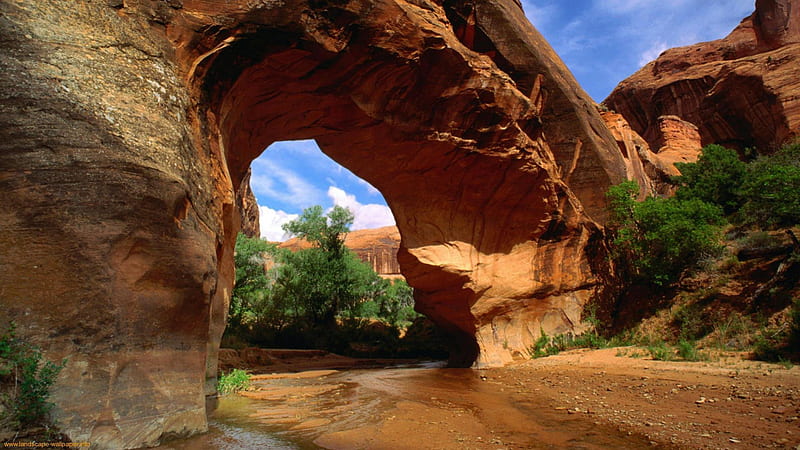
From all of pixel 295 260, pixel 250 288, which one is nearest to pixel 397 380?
pixel 250 288

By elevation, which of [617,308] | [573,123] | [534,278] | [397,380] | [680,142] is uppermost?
[680,142]

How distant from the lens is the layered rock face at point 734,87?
19266 mm

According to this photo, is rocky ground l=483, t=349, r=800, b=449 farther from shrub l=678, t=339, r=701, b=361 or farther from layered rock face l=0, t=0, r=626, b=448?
layered rock face l=0, t=0, r=626, b=448

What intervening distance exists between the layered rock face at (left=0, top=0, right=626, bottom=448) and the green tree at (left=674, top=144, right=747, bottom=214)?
4.53m


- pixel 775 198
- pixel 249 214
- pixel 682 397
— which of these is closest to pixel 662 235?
pixel 775 198

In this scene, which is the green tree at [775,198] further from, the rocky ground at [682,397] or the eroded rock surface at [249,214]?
the eroded rock surface at [249,214]

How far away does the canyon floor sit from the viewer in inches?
141

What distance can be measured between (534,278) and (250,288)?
1155 centimetres

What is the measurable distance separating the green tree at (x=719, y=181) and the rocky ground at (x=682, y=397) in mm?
9997

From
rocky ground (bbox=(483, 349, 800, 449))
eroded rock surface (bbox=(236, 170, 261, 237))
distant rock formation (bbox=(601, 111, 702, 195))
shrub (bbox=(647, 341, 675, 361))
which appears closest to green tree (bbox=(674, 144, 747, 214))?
distant rock formation (bbox=(601, 111, 702, 195))

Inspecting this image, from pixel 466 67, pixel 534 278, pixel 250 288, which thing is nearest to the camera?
pixel 466 67

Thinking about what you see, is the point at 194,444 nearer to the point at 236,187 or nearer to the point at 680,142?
the point at 236,187

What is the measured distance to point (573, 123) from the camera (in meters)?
13.1

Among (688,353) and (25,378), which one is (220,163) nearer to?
(25,378)
